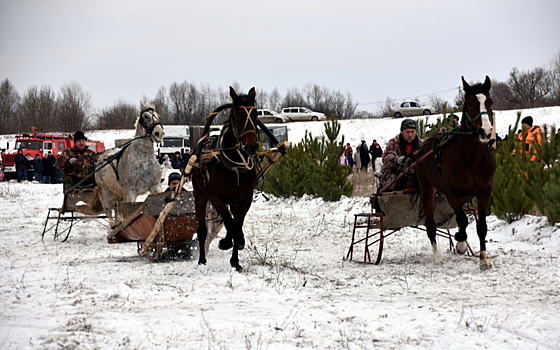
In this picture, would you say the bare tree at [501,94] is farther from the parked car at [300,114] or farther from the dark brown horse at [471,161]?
the dark brown horse at [471,161]

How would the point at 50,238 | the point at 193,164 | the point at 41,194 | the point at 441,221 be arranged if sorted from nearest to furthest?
1. the point at 193,164
2. the point at 441,221
3. the point at 50,238
4. the point at 41,194

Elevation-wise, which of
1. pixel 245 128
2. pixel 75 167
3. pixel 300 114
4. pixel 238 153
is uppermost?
pixel 300 114

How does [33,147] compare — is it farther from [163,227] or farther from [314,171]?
[163,227]

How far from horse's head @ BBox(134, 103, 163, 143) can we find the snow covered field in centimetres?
211

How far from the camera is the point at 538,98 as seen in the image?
54.0 meters

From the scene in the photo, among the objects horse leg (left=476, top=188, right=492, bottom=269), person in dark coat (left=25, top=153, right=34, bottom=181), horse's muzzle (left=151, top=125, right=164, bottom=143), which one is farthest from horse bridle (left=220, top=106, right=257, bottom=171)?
person in dark coat (left=25, top=153, right=34, bottom=181)

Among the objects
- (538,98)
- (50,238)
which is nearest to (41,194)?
(50,238)

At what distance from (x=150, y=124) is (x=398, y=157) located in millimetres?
4569

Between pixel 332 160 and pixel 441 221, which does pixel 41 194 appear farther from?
pixel 441 221

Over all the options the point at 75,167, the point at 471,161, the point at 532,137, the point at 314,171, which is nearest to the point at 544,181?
the point at 532,137

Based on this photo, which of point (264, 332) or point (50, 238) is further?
point (50, 238)

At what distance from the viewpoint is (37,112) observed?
65250mm

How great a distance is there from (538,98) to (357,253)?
5234 centimetres

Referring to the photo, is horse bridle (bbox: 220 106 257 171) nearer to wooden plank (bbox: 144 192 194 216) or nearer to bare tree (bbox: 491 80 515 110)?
wooden plank (bbox: 144 192 194 216)
